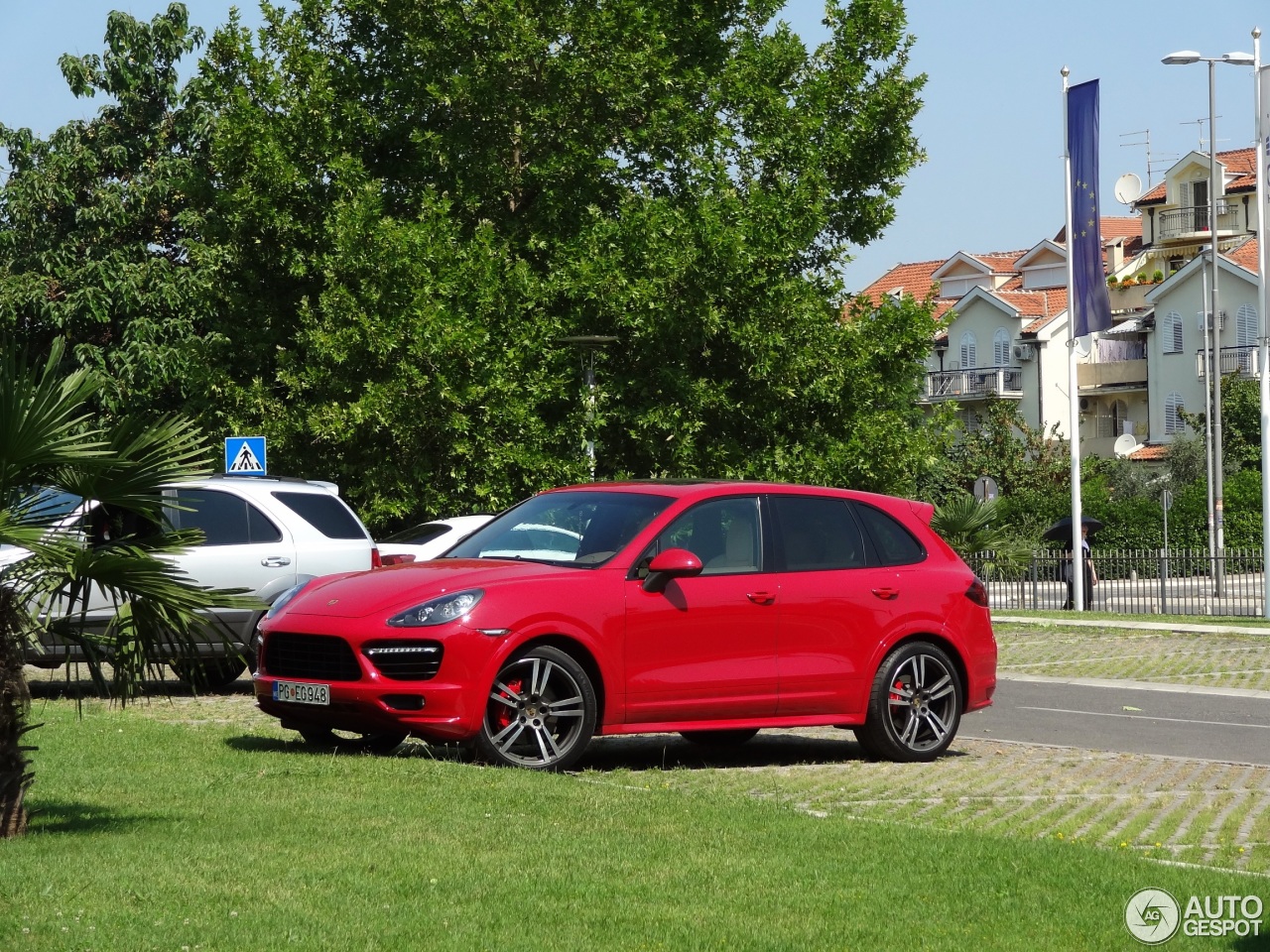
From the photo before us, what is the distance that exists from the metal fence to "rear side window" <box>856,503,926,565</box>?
24.8 metres

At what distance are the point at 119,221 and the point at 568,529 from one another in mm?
29664

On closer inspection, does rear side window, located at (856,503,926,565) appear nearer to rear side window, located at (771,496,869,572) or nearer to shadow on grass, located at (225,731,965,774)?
rear side window, located at (771,496,869,572)

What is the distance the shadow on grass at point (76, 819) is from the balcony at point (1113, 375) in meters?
72.5

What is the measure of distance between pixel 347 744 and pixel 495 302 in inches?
807

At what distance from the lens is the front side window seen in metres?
11.1

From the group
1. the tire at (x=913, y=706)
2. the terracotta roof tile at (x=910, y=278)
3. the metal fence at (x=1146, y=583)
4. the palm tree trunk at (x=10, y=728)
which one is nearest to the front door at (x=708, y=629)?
the tire at (x=913, y=706)

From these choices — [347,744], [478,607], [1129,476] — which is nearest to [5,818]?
[478,607]

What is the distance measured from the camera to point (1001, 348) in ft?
271

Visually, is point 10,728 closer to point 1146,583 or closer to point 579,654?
point 579,654

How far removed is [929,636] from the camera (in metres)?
11.8

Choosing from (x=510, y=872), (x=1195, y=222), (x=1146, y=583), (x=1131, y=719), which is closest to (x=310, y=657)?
(x=510, y=872)

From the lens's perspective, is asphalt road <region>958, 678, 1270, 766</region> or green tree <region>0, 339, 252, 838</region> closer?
green tree <region>0, 339, 252, 838</region>

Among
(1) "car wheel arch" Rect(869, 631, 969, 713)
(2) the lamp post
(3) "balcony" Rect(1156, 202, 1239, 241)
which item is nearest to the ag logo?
(1) "car wheel arch" Rect(869, 631, 969, 713)

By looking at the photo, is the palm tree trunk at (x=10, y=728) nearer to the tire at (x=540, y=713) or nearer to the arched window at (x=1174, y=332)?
the tire at (x=540, y=713)
